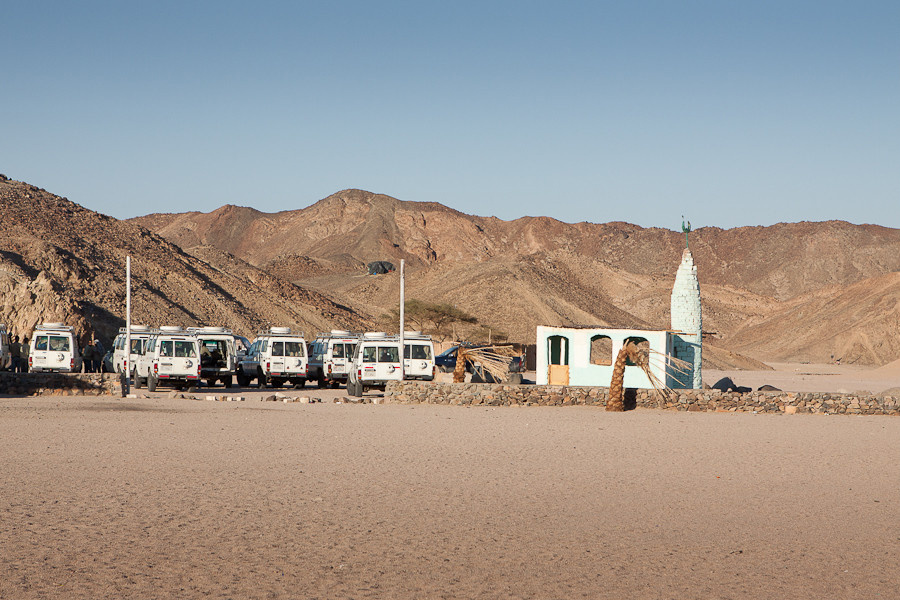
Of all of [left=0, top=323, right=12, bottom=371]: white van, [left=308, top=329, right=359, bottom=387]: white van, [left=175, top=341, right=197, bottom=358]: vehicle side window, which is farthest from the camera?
[left=0, top=323, right=12, bottom=371]: white van

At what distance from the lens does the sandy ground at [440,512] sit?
7828 mm

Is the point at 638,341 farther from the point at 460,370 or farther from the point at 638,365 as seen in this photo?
the point at 460,370

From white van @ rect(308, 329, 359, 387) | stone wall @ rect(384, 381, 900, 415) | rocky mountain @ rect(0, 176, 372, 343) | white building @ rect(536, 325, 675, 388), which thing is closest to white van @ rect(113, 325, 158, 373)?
white van @ rect(308, 329, 359, 387)

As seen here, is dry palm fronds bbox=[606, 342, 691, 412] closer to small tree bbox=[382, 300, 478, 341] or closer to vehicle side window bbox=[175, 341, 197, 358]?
vehicle side window bbox=[175, 341, 197, 358]

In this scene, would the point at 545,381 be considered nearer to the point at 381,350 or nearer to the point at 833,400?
the point at 381,350

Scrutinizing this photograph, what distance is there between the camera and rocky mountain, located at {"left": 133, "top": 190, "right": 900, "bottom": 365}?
8306cm

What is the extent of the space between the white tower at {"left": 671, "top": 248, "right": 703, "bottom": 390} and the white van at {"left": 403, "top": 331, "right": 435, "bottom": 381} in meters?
8.07

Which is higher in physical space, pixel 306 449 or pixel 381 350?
pixel 381 350

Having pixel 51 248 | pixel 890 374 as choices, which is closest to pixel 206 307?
pixel 51 248

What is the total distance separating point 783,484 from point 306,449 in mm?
7910

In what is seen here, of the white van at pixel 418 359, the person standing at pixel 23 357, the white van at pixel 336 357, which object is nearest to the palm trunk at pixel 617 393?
the white van at pixel 418 359

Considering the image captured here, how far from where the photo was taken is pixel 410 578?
7891 mm

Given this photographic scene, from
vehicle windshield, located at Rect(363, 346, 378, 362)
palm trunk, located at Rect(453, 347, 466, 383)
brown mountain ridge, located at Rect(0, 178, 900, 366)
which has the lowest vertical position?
palm trunk, located at Rect(453, 347, 466, 383)

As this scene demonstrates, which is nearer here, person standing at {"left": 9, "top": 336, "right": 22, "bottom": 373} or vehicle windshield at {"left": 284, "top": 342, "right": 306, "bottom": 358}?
vehicle windshield at {"left": 284, "top": 342, "right": 306, "bottom": 358}
